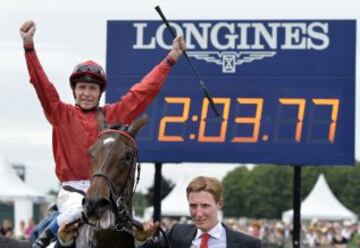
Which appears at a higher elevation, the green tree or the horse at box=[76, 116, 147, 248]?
the horse at box=[76, 116, 147, 248]

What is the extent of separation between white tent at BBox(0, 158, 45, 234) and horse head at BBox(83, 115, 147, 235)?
29.4 metres

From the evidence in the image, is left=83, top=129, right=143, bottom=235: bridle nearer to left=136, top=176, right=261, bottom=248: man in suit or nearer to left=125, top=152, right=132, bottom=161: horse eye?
left=125, top=152, right=132, bottom=161: horse eye

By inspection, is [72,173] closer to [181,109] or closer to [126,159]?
[126,159]

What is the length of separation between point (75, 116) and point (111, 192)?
1.25 metres

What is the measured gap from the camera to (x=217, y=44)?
15.5 meters

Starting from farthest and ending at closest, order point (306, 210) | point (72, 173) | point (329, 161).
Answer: point (306, 210) < point (329, 161) < point (72, 173)

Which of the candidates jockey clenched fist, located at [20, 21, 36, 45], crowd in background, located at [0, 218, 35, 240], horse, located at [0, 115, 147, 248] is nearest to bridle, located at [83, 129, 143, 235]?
horse, located at [0, 115, 147, 248]

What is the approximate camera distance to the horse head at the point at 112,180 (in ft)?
25.0

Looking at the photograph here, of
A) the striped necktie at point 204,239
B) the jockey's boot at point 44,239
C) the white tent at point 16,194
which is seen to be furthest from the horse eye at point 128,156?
the white tent at point 16,194

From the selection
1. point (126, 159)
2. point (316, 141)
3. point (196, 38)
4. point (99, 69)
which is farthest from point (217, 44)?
point (126, 159)

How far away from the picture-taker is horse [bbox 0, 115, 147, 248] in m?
7.63

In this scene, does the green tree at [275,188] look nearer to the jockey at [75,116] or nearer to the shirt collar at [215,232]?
the jockey at [75,116]

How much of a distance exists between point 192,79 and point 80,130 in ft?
22.1

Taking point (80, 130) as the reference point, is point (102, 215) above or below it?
below
